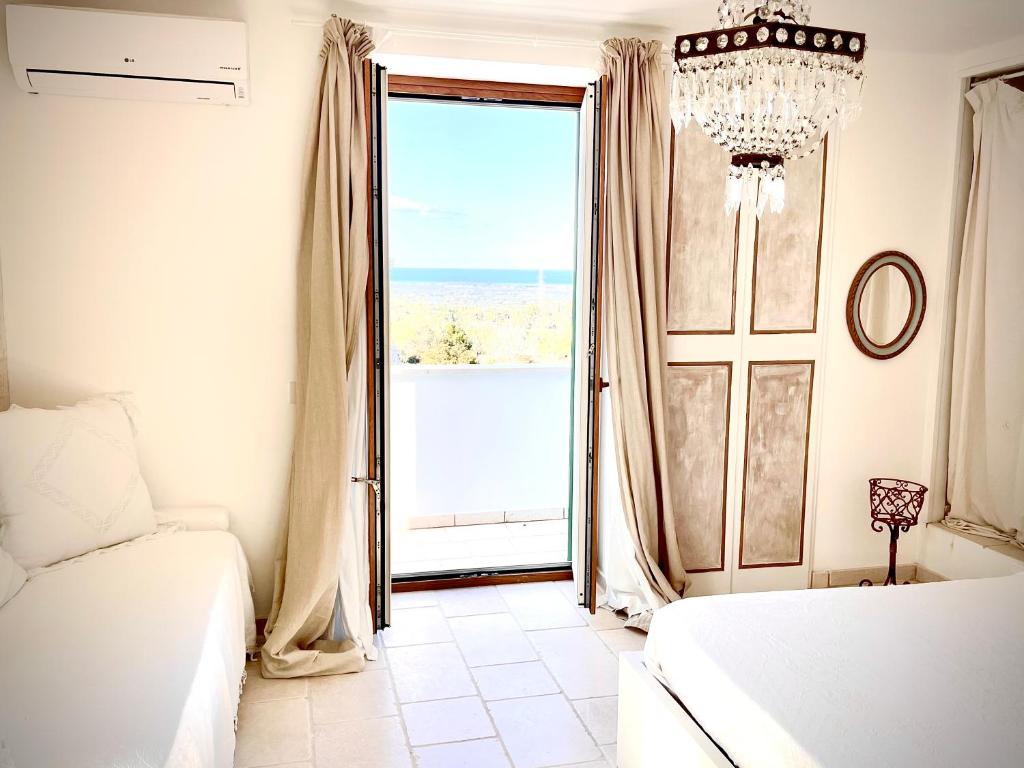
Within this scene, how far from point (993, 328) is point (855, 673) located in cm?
237

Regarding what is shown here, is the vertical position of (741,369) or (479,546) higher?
(741,369)

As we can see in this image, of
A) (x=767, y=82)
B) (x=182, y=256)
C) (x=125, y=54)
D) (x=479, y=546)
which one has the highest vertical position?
(x=125, y=54)

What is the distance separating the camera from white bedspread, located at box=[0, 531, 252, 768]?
1767mm

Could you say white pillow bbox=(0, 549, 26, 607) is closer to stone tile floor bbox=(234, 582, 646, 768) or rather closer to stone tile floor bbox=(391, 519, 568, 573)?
stone tile floor bbox=(234, 582, 646, 768)

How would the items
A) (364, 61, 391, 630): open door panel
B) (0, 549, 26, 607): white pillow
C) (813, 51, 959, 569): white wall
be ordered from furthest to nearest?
(813, 51, 959, 569): white wall → (364, 61, 391, 630): open door panel → (0, 549, 26, 607): white pillow

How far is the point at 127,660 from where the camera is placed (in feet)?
6.87

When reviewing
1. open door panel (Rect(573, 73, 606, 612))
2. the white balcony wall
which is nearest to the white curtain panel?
open door panel (Rect(573, 73, 606, 612))

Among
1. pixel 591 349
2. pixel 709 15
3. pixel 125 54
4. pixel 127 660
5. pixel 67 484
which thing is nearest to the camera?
pixel 127 660

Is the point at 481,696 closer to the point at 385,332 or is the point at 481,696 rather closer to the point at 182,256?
the point at 385,332

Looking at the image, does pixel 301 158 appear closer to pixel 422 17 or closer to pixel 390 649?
pixel 422 17

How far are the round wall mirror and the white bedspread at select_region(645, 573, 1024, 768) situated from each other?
148 cm

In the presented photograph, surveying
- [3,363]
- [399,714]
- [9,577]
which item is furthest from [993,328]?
[3,363]

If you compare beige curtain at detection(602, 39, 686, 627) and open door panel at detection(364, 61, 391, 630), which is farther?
beige curtain at detection(602, 39, 686, 627)

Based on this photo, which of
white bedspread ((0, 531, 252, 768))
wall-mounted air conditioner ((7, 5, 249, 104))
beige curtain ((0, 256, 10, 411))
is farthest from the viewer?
beige curtain ((0, 256, 10, 411))
